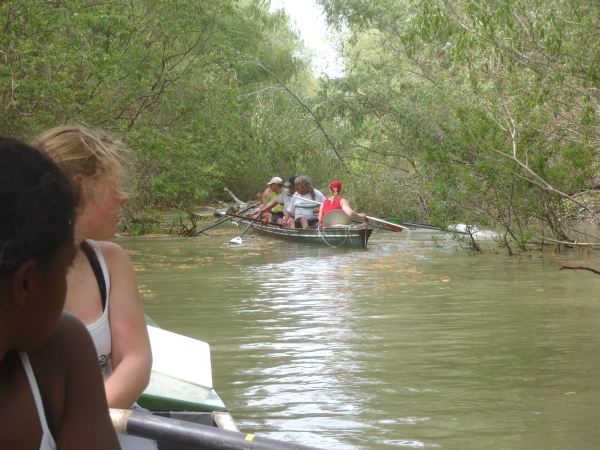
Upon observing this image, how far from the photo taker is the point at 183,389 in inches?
126

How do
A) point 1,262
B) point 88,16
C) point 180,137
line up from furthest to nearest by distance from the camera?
point 180,137 → point 88,16 → point 1,262

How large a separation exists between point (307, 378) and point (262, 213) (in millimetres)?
12739

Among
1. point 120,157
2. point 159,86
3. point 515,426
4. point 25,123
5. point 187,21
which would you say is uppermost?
point 187,21

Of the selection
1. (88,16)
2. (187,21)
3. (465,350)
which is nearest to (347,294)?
(465,350)

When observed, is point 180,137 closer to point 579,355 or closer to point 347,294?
point 347,294

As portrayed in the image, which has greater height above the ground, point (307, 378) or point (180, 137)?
point (180, 137)

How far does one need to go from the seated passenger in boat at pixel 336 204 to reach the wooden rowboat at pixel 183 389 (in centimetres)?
1157

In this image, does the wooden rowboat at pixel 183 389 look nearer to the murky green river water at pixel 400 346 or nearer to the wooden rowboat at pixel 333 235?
the murky green river water at pixel 400 346

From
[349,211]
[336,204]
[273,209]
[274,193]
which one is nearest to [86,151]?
[349,211]

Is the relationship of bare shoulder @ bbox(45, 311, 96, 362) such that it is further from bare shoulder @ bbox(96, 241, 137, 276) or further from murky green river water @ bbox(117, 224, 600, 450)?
murky green river water @ bbox(117, 224, 600, 450)

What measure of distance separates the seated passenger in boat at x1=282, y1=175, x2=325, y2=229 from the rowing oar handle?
1527 centimetres

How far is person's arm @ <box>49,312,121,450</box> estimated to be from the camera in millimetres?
1149

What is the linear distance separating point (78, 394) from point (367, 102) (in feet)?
59.2

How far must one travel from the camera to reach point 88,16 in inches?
518
